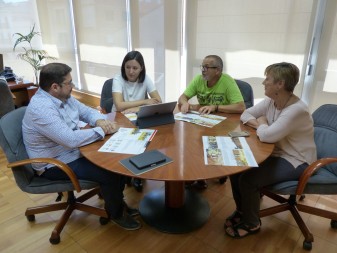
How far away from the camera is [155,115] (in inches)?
69.4

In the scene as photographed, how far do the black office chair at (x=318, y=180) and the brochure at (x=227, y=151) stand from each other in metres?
0.37

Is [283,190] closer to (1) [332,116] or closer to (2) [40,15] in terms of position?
(1) [332,116]

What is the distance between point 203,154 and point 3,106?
2658 mm

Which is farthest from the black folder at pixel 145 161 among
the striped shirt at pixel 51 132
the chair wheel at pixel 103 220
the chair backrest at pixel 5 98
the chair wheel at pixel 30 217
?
the chair backrest at pixel 5 98

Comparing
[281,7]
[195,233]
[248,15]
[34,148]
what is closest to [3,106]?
[34,148]

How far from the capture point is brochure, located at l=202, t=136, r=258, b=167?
4.02 ft

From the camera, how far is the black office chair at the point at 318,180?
1453 millimetres

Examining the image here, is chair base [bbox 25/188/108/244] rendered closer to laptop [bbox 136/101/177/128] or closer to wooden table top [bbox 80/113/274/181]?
wooden table top [bbox 80/113/274/181]

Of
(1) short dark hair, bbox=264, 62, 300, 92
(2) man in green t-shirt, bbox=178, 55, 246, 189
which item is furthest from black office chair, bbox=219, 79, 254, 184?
(1) short dark hair, bbox=264, 62, 300, 92

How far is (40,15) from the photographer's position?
17.0 feet

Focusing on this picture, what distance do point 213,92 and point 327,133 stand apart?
36.3 inches

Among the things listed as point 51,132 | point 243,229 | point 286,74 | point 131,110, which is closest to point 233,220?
point 243,229

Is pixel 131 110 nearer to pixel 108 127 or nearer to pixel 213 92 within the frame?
pixel 108 127

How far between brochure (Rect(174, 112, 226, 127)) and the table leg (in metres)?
0.47
